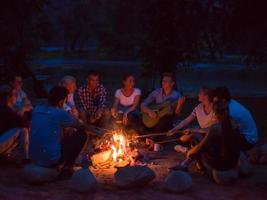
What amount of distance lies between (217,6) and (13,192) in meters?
9.09

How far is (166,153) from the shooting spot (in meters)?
8.68

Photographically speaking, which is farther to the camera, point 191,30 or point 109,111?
point 191,30

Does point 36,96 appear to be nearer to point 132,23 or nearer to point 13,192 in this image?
point 13,192

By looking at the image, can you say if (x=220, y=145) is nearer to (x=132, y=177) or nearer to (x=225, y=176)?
(x=225, y=176)

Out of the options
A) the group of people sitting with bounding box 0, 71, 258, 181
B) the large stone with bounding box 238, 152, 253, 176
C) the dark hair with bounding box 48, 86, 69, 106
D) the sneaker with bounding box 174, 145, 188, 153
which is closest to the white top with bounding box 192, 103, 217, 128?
the group of people sitting with bounding box 0, 71, 258, 181

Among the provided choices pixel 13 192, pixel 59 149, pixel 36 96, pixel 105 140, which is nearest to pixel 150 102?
pixel 105 140

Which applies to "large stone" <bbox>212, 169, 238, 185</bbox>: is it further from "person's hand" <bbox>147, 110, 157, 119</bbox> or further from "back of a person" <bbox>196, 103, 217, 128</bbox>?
"person's hand" <bbox>147, 110, 157, 119</bbox>

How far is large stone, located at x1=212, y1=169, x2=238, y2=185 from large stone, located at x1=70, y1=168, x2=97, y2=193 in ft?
5.17

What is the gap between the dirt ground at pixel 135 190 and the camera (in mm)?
6242

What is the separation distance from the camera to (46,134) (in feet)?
21.7

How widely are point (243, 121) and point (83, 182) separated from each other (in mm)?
2604

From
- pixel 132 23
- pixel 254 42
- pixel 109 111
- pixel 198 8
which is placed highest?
pixel 132 23

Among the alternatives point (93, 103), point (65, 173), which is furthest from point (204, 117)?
point (93, 103)

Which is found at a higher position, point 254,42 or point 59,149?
point 254,42
